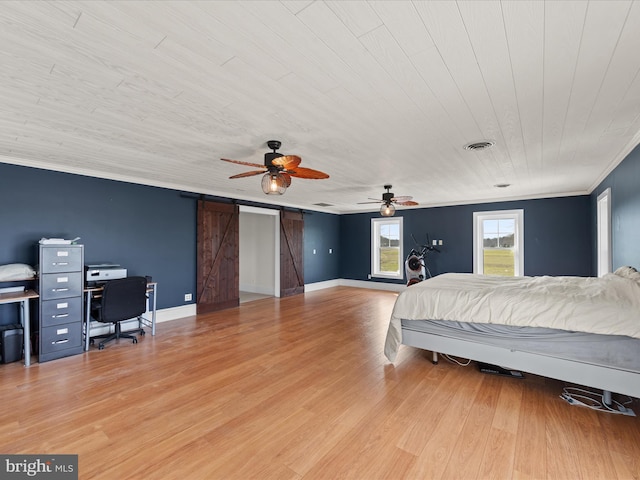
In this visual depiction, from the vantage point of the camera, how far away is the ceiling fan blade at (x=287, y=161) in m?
2.64

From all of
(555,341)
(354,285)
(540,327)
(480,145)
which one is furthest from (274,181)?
(354,285)

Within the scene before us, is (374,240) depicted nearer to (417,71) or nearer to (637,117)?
(637,117)

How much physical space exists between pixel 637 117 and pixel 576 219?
4.44 meters

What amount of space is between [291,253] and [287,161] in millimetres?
5104

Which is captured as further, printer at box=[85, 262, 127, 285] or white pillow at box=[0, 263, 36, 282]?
printer at box=[85, 262, 127, 285]

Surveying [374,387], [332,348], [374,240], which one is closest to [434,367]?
[374,387]

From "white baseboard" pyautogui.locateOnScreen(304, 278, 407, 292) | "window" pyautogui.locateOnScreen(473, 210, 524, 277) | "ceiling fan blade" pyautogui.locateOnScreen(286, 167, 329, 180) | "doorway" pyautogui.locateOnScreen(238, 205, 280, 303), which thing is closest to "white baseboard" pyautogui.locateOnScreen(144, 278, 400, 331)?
"white baseboard" pyautogui.locateOnScreen(304, 278, 407, 292)

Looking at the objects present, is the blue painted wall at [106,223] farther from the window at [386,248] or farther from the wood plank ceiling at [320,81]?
the window at [386,248]

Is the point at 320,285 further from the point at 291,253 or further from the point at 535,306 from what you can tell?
the point at 535,306

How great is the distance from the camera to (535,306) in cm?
259

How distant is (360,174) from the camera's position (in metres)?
4.36

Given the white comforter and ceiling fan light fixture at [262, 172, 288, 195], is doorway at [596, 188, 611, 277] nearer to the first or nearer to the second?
the white comforter

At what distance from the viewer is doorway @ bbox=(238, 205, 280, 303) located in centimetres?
744

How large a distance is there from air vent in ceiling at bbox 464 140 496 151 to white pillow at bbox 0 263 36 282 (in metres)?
5.29
